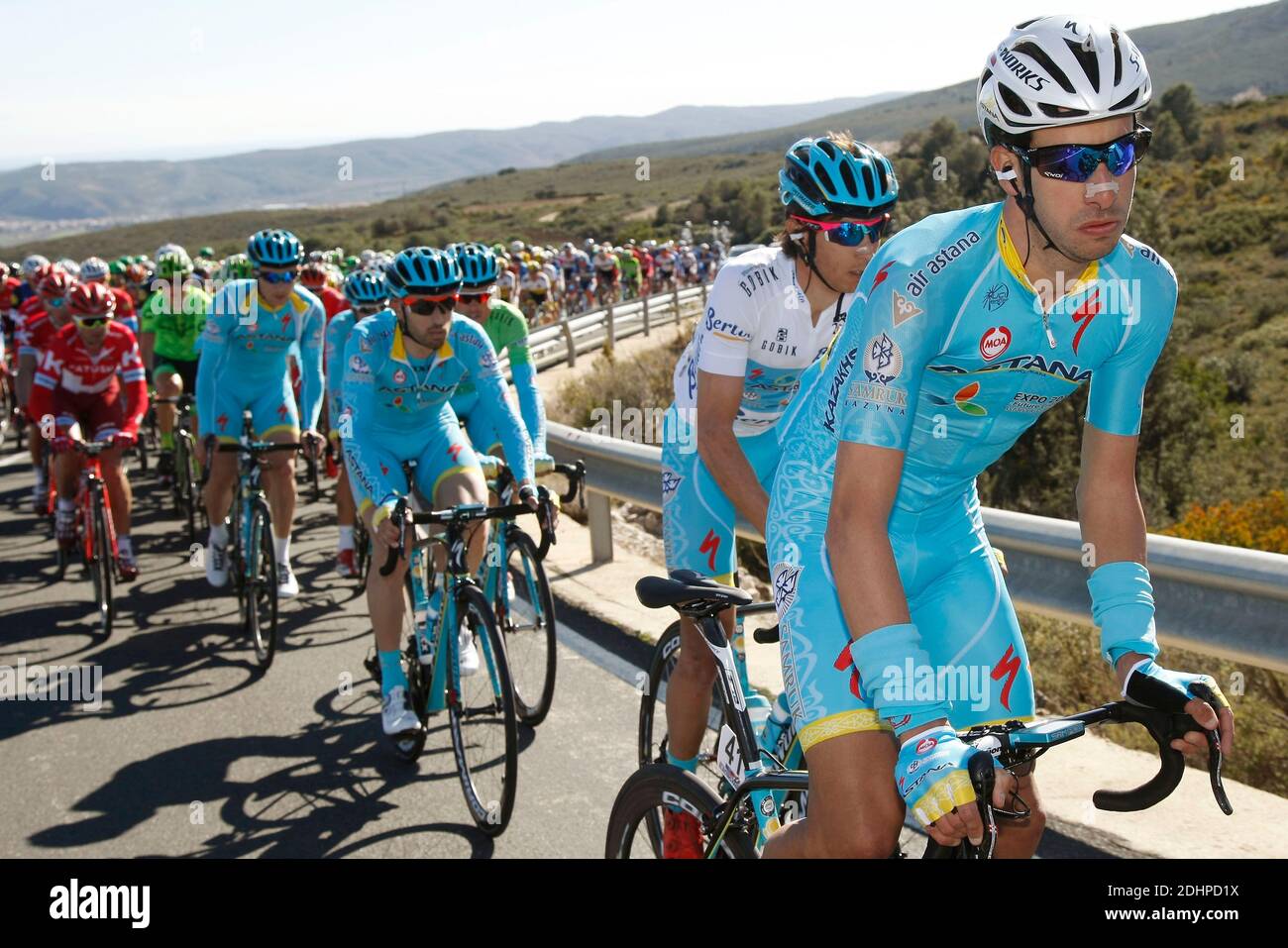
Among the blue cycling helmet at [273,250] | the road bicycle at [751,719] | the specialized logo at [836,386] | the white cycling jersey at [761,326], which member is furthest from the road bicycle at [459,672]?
the blue cycling helmet at [273,250]

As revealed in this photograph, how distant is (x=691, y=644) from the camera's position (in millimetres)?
4039

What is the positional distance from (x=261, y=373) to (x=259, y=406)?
239 mm

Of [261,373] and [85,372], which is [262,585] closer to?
[261,373]

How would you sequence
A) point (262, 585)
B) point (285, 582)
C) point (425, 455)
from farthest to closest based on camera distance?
1. point (285, 582)
2. point (262, 585)
3. point (425, 455)

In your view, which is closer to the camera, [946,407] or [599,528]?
[946,407]

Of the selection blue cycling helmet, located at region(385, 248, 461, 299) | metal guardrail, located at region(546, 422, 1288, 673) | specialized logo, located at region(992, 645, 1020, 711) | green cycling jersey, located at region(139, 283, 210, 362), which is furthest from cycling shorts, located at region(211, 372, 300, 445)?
specialized logo, located at region(992, 645, 1020, 711)

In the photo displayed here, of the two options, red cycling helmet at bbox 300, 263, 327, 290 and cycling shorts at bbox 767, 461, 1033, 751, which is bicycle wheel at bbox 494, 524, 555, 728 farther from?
red cycling helmet at bbox 300, 263, 327, 290

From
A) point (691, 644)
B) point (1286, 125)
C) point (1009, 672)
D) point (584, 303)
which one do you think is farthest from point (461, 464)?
point (1286, 125)

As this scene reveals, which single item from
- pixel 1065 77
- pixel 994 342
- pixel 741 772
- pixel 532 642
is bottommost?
pixel 532 642

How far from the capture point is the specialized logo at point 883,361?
2492mm

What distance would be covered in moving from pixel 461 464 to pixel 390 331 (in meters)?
0.77

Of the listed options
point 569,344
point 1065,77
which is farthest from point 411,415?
point 569,344

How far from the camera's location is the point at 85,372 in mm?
8719
